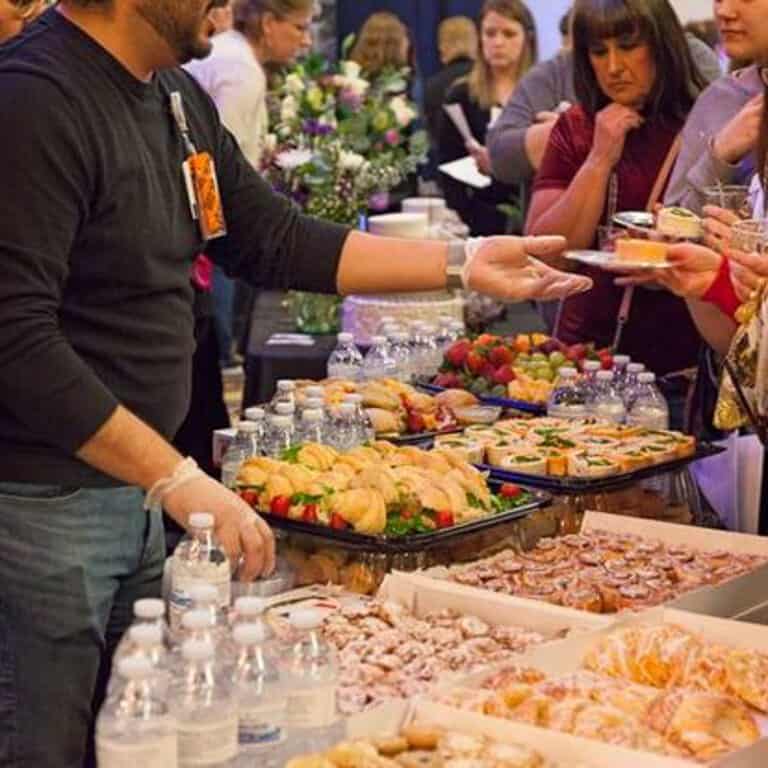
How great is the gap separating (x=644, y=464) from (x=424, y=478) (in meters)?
0.60

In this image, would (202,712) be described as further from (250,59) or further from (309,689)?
(250,59)

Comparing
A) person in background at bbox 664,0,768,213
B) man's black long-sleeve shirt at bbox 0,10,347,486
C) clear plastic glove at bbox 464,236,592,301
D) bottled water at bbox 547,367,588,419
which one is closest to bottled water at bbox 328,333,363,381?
bottled water at bbox 547,367,588,419

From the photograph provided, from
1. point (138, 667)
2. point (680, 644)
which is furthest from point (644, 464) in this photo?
point (138, 667)

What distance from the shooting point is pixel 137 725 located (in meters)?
1.96

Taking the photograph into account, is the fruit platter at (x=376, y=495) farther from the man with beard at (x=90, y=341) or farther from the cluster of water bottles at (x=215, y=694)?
the cluster of water bottles at (x=215, y=694)

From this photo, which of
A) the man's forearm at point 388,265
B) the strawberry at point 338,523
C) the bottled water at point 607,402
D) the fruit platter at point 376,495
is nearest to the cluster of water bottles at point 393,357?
the bottled water at point 607,402

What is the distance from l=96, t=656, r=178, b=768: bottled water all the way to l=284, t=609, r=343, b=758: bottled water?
0.62 ft

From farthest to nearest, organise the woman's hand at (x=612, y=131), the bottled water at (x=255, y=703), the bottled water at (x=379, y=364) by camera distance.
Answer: the woman's hand at (x=612, y=131) < the bottled water at (x=379, y=364) < the bottled water at (x=255, y=703)

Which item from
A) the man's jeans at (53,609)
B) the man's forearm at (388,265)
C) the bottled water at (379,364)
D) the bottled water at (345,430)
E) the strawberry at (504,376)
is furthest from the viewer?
the bottled water at (379,364)

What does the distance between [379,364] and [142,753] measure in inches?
104

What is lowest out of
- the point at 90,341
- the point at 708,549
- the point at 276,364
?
the point at 276,364

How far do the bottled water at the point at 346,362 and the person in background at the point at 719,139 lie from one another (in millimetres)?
875

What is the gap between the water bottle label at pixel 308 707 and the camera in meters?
2.11

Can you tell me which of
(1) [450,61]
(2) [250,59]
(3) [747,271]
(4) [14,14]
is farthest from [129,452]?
(1) [450,61]
